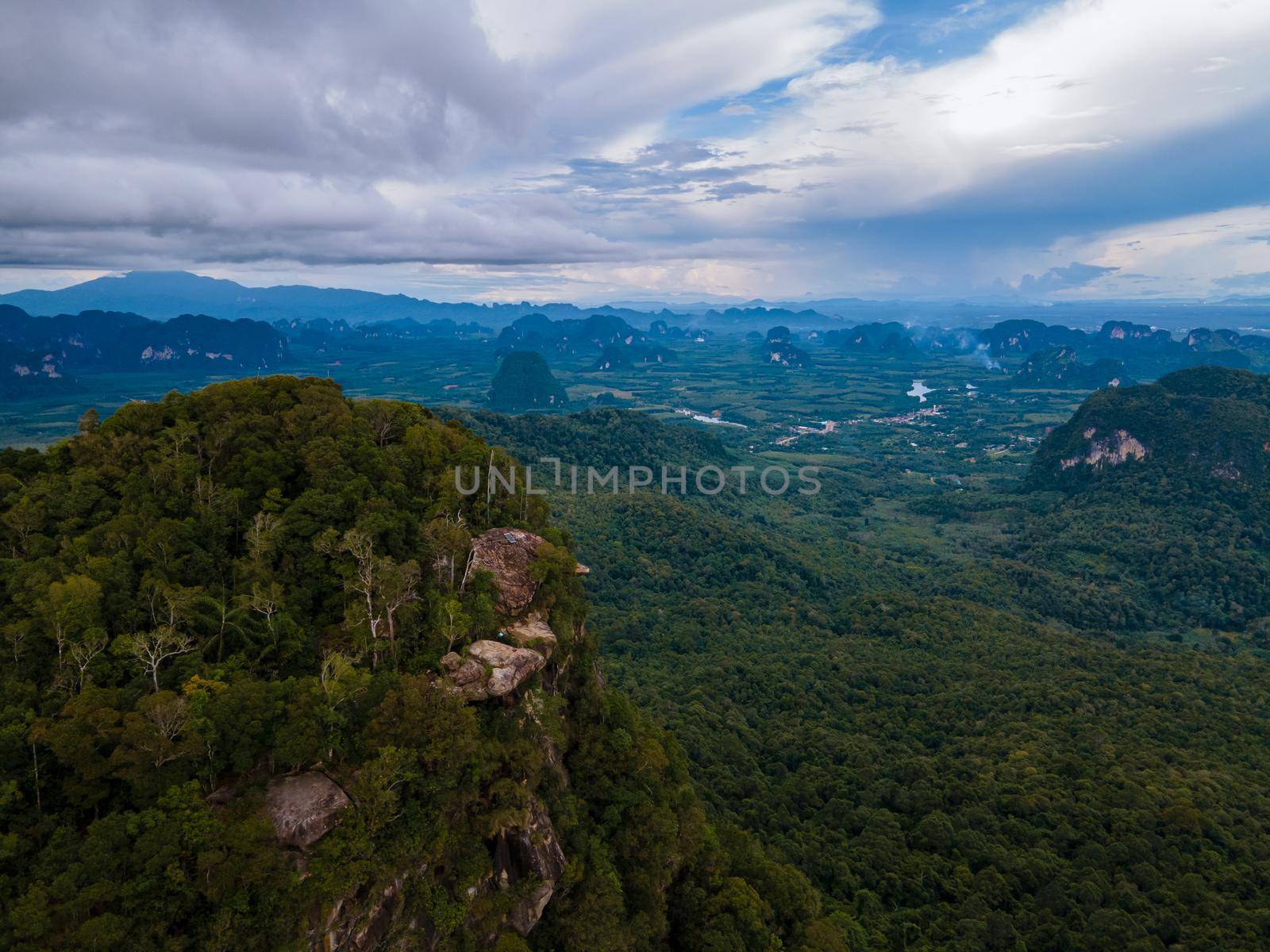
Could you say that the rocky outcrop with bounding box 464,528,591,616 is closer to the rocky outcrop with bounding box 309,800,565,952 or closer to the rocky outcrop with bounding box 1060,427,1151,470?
the rocky outcrop with bounding box 309,800,565,952

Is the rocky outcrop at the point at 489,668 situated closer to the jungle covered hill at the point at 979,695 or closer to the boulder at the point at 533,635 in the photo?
the boulder at the point at 533,635

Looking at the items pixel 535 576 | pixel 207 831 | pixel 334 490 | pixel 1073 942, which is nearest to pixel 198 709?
pixel 207 831

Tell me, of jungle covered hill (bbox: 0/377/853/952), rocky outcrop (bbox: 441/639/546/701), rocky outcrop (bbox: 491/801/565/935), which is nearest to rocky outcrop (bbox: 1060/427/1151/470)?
jungle covered hill (bbox: 0/377/853/952)

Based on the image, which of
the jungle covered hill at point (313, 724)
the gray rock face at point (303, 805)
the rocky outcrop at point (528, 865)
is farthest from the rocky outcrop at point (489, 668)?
the gray rock face at point (303, 805)

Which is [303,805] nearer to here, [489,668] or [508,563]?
[489,668]

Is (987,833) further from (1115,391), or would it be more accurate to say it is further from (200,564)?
(1115,391)
